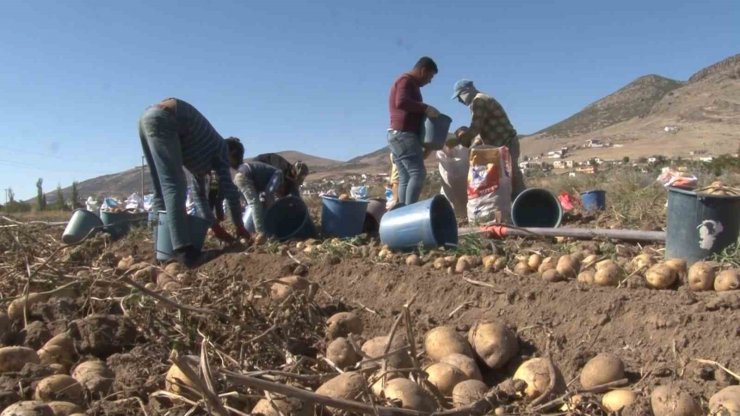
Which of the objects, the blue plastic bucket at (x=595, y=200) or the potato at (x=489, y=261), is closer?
the potato at (x=489, y=261)

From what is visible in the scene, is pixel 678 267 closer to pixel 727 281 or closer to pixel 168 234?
pixel 727 281

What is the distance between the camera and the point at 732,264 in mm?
3109

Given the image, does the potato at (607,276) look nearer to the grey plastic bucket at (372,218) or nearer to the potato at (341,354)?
the potato at (341,354)

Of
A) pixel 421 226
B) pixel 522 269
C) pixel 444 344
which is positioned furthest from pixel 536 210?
pixel 444 344

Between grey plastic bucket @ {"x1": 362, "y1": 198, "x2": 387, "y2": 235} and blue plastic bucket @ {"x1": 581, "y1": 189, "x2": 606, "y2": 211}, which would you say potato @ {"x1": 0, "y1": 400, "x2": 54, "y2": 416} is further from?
blue plastic bucket @ {"x1": 581, "y1": 189, "x2": 606, "y2": 211}

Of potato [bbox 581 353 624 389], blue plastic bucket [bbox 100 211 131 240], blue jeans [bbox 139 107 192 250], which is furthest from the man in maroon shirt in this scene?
potato [bbox 581 353 624 389]

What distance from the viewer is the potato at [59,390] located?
2.01 m

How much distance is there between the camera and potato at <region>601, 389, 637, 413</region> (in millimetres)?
1964

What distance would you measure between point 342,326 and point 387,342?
2.75ft

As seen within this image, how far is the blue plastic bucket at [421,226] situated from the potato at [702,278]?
1806 millimetres

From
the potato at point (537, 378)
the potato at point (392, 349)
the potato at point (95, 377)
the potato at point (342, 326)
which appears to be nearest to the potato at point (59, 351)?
the potato at point (95, 377)

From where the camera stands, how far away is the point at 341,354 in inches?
89.6

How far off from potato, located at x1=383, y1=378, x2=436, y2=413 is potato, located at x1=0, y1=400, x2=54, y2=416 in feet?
3.11

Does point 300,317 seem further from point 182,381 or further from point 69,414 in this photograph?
point 69,414
